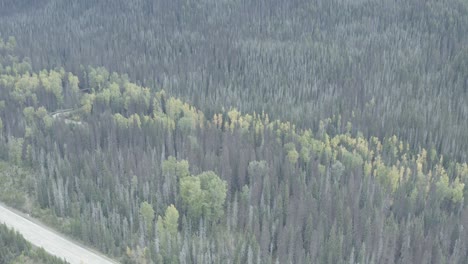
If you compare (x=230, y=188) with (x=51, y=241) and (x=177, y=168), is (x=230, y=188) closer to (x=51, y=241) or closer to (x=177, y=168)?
(x=177, y=168)

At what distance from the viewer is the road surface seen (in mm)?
81438

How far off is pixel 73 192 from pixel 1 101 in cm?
5262

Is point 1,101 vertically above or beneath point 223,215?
→ above

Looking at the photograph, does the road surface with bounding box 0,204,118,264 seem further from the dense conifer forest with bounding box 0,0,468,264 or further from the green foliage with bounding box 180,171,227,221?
the green foliage with bounding box 180,171,227,221

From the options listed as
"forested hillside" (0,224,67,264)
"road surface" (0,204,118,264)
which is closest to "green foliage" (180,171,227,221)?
"road surface" (0,204,118,264)

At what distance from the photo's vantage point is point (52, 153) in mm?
109062

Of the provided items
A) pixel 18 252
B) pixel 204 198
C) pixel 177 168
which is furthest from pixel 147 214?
pixel 18 252

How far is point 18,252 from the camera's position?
262 ft

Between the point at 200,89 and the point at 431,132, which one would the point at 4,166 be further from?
the point at 431,132

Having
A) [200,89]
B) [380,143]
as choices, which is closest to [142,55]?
[200,89]

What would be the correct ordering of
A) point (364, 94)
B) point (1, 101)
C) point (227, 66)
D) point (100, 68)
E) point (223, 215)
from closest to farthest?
1. point (223, 215)
2. point (1, 101)
3. point (364, 94)
4. point (100, 68)
5. point (227, 66)

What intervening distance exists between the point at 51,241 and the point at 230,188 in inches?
1241

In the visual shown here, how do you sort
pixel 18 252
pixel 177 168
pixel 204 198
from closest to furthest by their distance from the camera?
pixel 18 252 < pixel 204 198 < pixel 177 168

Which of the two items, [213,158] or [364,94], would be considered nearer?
[213,158]
